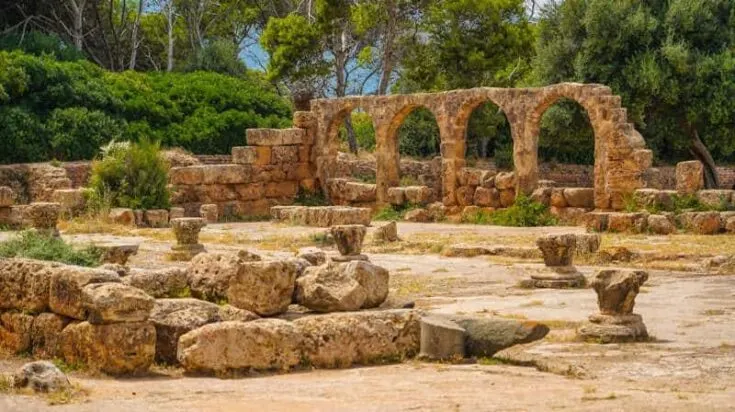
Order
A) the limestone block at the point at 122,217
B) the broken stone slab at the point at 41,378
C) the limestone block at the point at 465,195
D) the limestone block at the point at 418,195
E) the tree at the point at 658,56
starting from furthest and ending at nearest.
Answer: the tree at the point at 658,56
the limestone block at the point at 418,195
the limestone block at the point at 465,195
the limestone block at the point at 122,217
the broken stone slab at the point at 41,378

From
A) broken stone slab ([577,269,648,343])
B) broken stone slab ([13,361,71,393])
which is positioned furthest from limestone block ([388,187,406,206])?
broken stone slab ([13,361,71,393])

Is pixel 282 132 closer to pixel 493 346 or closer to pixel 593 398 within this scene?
pixel 493 346

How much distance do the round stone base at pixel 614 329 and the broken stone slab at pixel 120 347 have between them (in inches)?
159

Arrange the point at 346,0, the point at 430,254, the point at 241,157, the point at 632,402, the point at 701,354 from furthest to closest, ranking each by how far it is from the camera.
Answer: the point at 346,0 → the point at 241,157 → the point at 430,254 → the point at 701,354 → the point at 632,402

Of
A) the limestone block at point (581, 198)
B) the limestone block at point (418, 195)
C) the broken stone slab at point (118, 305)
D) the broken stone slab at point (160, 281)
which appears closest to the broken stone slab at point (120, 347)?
the broken stone slab at point (118, 305)

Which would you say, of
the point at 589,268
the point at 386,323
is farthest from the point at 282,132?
the point at 386,323

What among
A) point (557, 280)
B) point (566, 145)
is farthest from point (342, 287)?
point (566, 145)

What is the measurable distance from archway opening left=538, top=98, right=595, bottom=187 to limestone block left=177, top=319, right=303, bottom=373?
27.3 meters

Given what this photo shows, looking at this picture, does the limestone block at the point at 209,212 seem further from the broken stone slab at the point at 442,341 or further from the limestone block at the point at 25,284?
the broken stone slab at the point at 442,341

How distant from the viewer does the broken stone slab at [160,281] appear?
14.4 m

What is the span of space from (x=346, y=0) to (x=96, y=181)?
16000 mm

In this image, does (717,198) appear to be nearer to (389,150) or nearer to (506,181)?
(506,181)

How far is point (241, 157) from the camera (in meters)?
33.0

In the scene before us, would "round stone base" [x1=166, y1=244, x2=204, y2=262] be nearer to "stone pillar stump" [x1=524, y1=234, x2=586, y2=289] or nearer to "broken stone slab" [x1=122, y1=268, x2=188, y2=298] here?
"stone pillar stump" [x1=524, y1=234, x2=586, y2=289]
